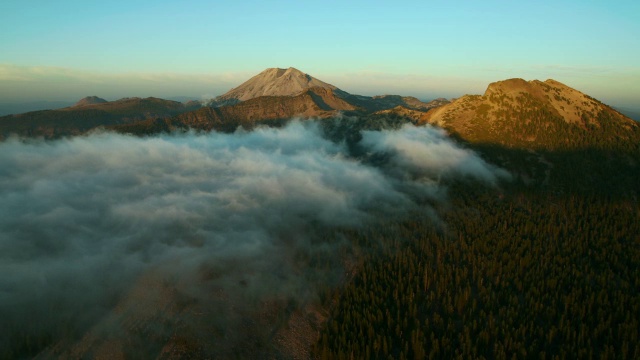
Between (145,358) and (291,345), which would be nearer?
(145,358)

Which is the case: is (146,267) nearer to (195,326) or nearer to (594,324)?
(195,326)

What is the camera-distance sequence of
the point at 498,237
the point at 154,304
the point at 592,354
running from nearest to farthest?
the point at 592,354 → the point at 154,304 → the point at 498,237

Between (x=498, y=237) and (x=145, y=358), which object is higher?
(x=498, y=237)

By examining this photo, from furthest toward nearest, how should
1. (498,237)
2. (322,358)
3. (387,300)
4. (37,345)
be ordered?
(498,237), (387,300), (37,345), (322,358)

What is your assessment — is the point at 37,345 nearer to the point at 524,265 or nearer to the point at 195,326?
the point at 195,326

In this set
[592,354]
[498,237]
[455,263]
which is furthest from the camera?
[498,237]

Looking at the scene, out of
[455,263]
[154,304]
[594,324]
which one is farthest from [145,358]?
[594,324]

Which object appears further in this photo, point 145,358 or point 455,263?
point 455,263

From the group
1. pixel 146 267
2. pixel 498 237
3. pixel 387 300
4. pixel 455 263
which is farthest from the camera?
pixel 146 267

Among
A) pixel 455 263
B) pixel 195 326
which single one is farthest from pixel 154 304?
pixel 455 263
